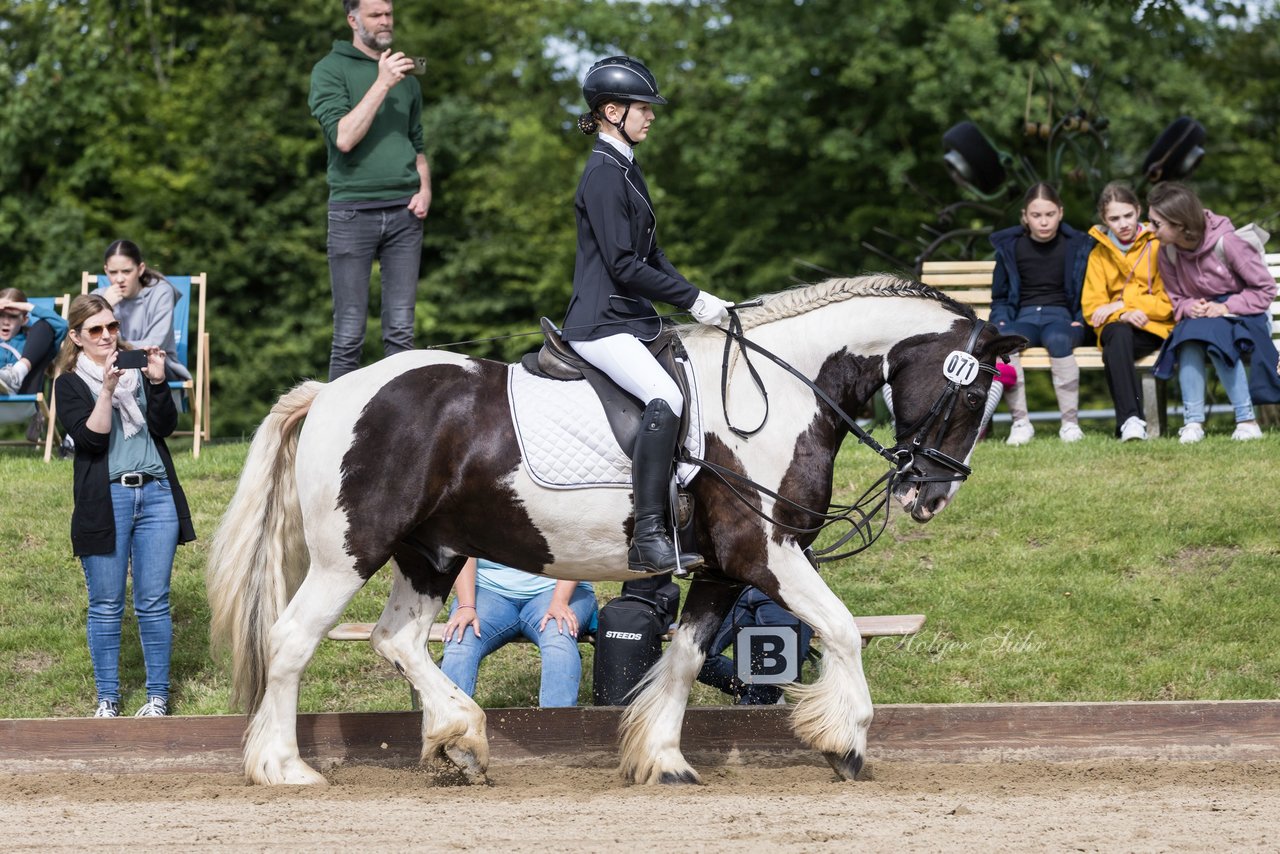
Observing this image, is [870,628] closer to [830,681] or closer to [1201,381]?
[830,681]

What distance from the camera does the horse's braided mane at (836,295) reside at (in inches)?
245

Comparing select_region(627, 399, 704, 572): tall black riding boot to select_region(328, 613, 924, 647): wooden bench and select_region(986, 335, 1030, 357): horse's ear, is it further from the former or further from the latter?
select_region(986, 335, 1030, 357): horse's ear

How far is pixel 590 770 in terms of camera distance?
20.7 feet

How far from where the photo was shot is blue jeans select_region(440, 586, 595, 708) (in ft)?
22.2

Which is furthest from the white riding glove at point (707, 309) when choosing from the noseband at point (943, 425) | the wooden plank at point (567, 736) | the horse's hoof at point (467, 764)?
the horse's hoof at point (467, 764)

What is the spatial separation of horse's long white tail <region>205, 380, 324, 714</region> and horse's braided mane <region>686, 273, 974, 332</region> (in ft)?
6.17

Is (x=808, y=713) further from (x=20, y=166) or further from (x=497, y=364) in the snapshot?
(x=20, y=166)

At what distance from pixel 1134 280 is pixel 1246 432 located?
1.27 metres

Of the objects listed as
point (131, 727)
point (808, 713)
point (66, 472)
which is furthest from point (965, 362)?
point (66, 472)

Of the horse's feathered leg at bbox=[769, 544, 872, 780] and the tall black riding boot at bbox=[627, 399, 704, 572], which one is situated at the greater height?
the tall black riding boot at bbox=[627, 399, 704, 572]

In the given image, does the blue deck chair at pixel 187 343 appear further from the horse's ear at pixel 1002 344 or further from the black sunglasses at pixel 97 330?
the horse's ear at pixel 1002 344

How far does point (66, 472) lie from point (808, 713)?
20.5 feet

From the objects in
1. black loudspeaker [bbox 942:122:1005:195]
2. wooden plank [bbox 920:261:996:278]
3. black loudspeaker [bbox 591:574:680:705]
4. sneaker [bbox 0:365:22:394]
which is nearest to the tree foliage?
black loudspeaker [bbox 942:122:1005:195]

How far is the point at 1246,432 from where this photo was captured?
33.4 ft
